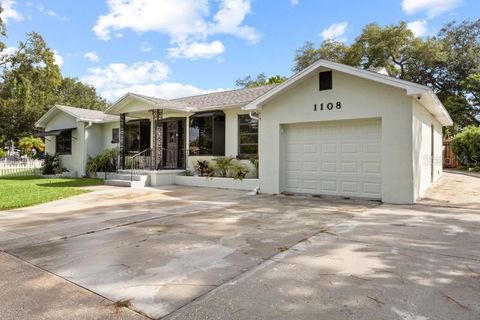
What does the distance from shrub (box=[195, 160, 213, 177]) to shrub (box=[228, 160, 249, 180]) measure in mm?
1195

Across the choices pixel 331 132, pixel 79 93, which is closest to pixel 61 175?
pixel 331 132

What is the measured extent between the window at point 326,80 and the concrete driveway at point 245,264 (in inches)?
155

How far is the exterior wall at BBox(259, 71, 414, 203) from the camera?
28.7ft

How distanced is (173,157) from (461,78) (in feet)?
91.1

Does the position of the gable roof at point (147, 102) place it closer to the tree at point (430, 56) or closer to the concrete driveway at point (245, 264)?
the concrete driveway at point (245, 264)

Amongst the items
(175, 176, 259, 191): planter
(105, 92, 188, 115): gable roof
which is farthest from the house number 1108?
(105, 92, 188, 115): gable roof

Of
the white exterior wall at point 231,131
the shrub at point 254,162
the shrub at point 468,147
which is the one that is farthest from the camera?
the shrub at point 468,147

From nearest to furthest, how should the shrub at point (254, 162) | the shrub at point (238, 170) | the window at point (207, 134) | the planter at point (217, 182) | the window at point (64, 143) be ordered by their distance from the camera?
the planter at point (217, 182), the shrub at point (238, 170), the shrub at point (254, 162), the window at point (207, 134), the window at point (64, 143)

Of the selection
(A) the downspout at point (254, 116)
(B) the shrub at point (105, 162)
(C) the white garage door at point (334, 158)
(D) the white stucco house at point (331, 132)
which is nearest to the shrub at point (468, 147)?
(D) the white stucco house at point (331, 132)

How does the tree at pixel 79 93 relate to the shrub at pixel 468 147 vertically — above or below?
above

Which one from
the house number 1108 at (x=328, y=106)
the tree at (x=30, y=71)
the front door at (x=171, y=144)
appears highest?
the tree at (x=30, y=71)

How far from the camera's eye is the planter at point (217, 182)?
Answer: 12.4 m

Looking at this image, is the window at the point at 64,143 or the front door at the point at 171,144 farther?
the window at the point at 64,143

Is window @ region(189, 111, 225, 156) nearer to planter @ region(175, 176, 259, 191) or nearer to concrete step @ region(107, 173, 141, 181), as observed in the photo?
planter @ region(175, 176, 259, 191)
